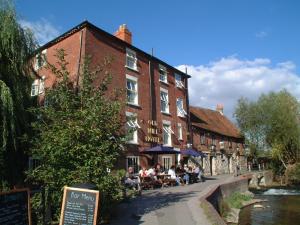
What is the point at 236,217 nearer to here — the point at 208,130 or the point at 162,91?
the point at 162,91

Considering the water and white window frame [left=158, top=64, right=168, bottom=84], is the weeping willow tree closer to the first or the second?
the water

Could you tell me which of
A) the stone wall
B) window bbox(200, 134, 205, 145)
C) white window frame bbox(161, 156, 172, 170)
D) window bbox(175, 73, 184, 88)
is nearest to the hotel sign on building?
white window frame bbox(161, 156, 172, 170)

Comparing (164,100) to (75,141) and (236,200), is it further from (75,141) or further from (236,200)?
(75,141)

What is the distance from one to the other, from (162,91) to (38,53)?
15666 millimetres

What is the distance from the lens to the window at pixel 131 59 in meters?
24.9

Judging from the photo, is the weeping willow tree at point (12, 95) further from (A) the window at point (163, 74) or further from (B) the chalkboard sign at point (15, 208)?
(A) the window at point (163, 74)

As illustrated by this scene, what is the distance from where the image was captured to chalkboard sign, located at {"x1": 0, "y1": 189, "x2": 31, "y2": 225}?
308 inches

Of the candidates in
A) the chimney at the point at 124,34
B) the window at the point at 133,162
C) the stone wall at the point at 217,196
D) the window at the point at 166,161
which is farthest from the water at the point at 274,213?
the chimney at the point at 124,34

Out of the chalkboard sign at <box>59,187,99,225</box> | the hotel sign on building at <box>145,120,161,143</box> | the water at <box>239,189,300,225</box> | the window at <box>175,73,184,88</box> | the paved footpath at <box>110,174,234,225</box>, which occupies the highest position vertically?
the window at <box>175,73,184,88</box>

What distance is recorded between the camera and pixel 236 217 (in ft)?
62.8

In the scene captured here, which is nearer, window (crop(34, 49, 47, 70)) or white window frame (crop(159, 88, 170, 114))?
window (crop(34, 49, 47, 70))

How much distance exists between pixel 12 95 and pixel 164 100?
1763 cm

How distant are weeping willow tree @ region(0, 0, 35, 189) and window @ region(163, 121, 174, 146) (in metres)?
16.0

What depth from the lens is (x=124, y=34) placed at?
25656 millimetres
